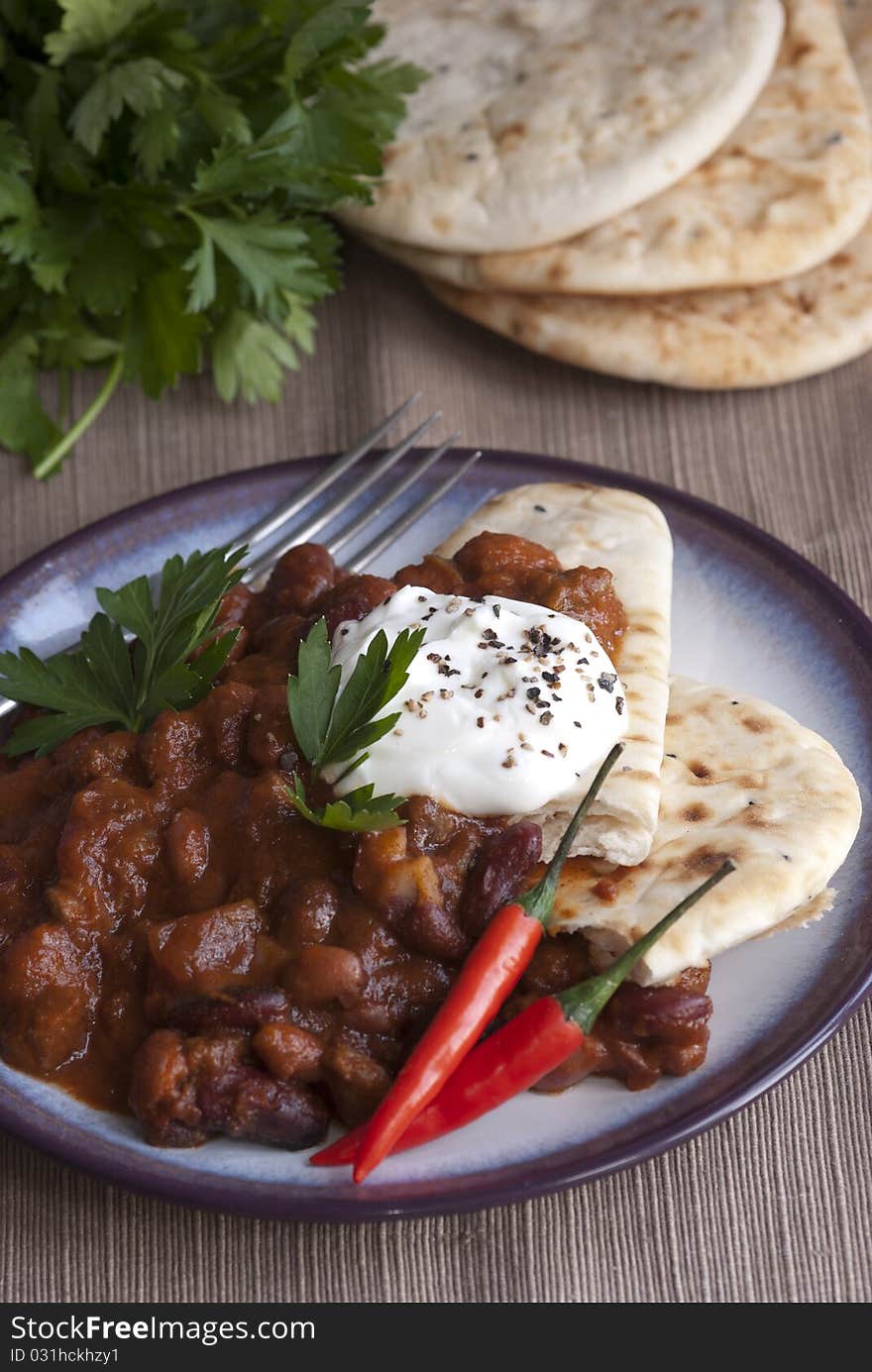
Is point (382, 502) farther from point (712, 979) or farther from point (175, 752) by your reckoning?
point (712, 979)

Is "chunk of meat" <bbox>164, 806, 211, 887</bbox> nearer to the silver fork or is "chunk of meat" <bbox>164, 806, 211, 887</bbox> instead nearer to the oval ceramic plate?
the oval ceramic plate

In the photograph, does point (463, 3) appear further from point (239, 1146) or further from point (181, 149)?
point (239, 1146)

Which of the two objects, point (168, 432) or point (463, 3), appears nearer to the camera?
point (168, 432)

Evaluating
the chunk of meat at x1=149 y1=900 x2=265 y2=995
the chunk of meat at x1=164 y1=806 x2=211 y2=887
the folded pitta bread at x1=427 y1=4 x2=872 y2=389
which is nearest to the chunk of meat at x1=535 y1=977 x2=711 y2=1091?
the chunk of meat at x1=149 y1=900 x2=265 y2=995

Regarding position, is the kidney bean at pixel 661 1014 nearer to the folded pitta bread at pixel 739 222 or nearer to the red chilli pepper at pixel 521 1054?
the red chilli pepper at pixel 521 1054

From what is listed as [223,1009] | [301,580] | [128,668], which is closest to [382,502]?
[301,580]

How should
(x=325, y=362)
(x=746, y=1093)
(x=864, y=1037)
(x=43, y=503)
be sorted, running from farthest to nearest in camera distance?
(x=325, y=362), (x=43, y=503), (x=864, y=1037), (x=746, y=1093)
